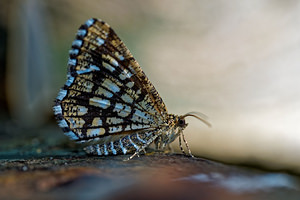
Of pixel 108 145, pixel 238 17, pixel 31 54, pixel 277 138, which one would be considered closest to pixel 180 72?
pixel 238 17

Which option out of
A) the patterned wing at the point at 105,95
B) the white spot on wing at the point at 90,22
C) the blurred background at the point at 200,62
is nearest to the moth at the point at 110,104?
the patterned wing at the point at 105,95

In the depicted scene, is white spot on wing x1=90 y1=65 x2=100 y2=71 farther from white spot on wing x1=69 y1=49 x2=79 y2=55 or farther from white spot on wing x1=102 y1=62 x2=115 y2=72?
white spot on wing x1=69 y1=49 x2=79 y2=55

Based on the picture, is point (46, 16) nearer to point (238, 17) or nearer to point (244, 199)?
point (238, 17)

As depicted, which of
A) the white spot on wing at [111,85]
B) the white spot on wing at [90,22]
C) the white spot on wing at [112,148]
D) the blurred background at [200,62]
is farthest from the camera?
the blurred background at [200,62]

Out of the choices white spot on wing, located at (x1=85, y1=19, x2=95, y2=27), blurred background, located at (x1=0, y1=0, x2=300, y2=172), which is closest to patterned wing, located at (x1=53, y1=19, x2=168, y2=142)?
white spot on wing, located at (x1=85, y1=19, x2=95, y2=27)

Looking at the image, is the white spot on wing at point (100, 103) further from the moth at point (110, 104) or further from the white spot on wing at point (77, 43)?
the white spot on wing at point (77, 43)
